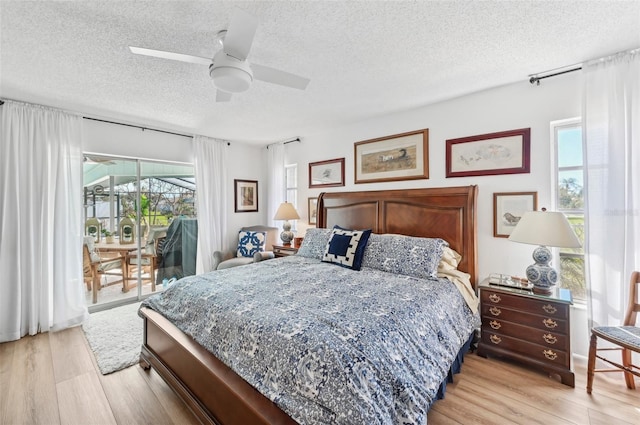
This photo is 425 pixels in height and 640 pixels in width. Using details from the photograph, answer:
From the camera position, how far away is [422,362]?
1.55 metres

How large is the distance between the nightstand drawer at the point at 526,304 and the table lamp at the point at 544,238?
11 cm

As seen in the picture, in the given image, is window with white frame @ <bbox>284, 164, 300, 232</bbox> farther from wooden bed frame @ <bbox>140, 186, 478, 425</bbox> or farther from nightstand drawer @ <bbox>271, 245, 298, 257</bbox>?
wooden bed frame @ <bbox>140, 186, 478, 425</bbox>

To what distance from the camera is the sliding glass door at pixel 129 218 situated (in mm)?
3674

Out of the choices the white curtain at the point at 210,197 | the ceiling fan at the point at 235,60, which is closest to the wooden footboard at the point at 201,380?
the ceiling fan at the point at 235,60

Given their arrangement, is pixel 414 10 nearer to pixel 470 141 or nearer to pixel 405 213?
pixel 470 141

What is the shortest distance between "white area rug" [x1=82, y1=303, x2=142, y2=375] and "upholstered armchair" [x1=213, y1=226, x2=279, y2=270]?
1254 mm

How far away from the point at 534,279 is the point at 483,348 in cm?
74

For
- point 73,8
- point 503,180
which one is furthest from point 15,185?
point 503,180

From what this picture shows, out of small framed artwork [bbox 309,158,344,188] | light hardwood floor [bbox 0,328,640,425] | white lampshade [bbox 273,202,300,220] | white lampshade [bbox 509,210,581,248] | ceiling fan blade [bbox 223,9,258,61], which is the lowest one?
light hardwood floor [bbox 0,328,640,425]

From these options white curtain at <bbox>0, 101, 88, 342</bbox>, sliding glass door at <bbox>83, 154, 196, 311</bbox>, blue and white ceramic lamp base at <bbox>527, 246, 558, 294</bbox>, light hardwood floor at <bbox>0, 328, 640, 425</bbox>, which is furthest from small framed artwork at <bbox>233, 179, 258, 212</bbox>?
blue and white ceramic lamp base at <bbox>527, 246, 558, 294</bbox>

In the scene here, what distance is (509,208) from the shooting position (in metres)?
2.66

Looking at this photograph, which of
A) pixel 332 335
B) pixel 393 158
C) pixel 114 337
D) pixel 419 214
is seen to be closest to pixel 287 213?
pixel 393 158

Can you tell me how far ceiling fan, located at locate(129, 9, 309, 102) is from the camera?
1467 mm

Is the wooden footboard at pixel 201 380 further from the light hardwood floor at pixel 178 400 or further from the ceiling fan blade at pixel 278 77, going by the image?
the ceiling fan blade at pixel 278 77
